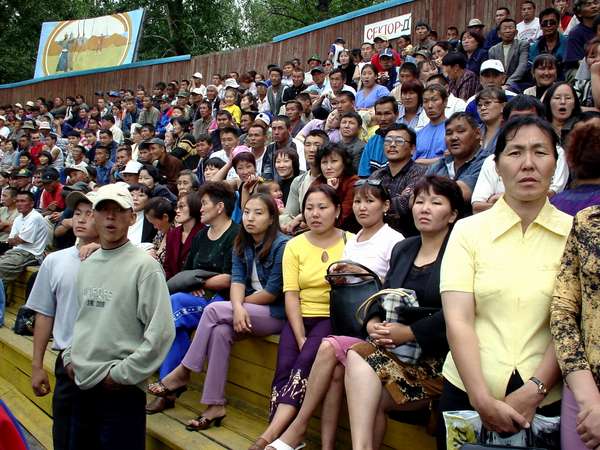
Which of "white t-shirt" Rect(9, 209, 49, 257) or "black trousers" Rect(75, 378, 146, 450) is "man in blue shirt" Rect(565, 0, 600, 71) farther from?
"white t-shirt" Rect(9, 209, 49, 257)

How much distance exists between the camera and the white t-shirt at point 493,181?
150 inches

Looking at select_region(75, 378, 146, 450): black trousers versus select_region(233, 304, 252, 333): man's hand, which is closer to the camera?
select_region(75, 378, 146, 450): black trousers

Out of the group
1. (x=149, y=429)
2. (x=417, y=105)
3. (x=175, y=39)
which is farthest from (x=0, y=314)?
(x=175, y=39)

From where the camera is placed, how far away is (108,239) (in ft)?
10.2

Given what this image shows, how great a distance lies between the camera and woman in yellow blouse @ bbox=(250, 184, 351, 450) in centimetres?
329

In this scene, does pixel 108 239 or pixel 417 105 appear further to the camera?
pixel 417 105

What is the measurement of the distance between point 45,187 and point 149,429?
6319mm

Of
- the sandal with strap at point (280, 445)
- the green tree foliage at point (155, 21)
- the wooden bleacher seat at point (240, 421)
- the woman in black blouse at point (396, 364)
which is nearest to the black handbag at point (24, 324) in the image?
the wooden bleacher seat at point (240, 421)

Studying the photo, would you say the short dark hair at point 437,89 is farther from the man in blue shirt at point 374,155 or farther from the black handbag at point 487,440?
the black handbag at point 487,440

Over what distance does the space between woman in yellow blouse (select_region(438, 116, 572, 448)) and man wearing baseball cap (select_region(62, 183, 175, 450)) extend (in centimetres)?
143

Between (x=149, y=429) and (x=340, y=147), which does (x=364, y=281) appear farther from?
(x=340, y=147)

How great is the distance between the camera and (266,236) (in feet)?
13.7

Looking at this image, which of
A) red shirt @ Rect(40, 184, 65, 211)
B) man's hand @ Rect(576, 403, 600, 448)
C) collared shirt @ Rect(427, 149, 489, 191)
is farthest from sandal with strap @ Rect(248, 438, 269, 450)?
red shirt @ Rect(40, 184, 65, 211)

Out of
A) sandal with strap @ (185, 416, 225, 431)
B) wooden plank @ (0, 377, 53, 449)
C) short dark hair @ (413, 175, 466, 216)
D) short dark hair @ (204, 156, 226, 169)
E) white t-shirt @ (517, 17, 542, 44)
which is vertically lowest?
wooden plank @ (0, 377, 53, 449)
